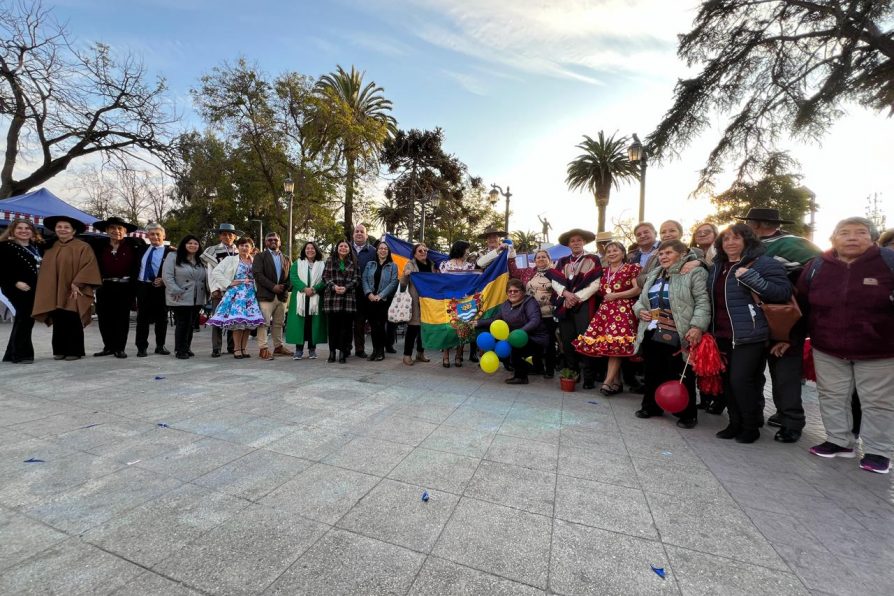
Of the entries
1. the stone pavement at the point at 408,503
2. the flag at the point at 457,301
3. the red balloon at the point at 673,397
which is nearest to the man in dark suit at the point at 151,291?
the stone pavement at the point at 408,503

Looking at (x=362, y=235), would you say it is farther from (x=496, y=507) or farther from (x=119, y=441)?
(x=496, y=507)

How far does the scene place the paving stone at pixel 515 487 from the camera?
228 centimetres

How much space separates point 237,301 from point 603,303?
5.54 metres

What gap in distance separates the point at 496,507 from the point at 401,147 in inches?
1031

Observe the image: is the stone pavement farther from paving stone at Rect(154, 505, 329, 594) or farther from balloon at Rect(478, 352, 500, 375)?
balloon at Rect(478, 352, 500, 375)

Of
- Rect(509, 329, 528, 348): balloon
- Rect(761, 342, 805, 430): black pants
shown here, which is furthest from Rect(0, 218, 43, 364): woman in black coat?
Rect(761, 342, 805, 430): black pants

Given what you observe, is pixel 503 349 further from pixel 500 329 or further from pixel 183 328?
pixel 183 328

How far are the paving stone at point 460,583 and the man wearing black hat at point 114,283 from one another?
6.65 metres

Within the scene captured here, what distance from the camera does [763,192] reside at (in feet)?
58.2

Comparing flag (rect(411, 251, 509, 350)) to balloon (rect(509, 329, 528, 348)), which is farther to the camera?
flag (rect(411, 251, 509, 350))

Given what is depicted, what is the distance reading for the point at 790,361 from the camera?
356 centimetres

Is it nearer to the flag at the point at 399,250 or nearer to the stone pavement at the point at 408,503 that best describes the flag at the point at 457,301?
the flag at the point at 399,250

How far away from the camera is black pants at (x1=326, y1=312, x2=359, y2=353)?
20.9 feet

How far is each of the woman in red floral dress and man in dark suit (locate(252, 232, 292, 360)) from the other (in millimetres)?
4772
